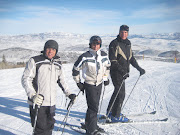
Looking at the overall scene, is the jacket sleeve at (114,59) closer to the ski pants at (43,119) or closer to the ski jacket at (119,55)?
the ski jacket at (119,55)

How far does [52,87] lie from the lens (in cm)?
245

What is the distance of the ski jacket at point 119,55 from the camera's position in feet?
11.2

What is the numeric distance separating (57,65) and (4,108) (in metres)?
3.17

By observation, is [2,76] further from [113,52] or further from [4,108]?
[113,52]

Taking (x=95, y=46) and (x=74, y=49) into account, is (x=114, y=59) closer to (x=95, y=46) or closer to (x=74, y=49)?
(x=95, y=46)

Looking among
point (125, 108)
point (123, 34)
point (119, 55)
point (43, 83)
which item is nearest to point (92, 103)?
point (43, 83)

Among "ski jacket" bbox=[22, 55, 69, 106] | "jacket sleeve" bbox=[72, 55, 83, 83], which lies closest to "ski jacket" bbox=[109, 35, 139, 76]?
"jacket sleeve" bbox=[72, 55, 83, 83]

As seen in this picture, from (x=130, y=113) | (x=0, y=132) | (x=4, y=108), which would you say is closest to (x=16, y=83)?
(x=4, y=108)

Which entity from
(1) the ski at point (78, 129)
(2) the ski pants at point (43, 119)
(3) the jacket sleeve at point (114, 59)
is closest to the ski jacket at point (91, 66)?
(3) the jacket sleeve at point (114, 59)

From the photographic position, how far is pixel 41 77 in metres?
2.34

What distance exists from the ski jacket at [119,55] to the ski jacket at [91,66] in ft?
1.34

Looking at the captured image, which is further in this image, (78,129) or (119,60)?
(119,60)

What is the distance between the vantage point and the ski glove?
2.19 m

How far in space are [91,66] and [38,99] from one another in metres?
1.07
